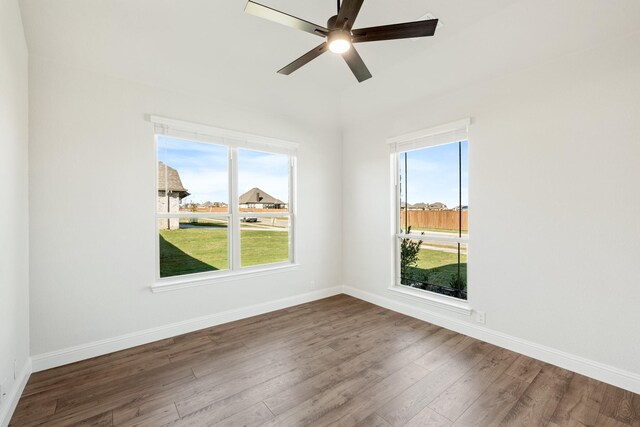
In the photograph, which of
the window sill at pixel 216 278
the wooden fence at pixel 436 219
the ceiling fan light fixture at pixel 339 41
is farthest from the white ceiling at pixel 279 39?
the window sill at pixel 216 278

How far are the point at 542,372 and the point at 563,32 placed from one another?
9.20ft

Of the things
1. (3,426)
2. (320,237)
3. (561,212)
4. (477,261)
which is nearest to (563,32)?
(561,212)

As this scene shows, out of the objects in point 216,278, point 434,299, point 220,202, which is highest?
point 220,202

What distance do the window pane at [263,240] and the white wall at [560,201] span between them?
230 cm

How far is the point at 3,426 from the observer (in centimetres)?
187

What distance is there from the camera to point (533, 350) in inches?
109

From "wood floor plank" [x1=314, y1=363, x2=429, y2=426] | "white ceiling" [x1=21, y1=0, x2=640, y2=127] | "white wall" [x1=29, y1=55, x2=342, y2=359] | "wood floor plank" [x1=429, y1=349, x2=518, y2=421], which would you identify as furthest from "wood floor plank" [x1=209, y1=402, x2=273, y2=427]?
"white ceiling" [x1=21, y1=0, x2=640, y2=127]

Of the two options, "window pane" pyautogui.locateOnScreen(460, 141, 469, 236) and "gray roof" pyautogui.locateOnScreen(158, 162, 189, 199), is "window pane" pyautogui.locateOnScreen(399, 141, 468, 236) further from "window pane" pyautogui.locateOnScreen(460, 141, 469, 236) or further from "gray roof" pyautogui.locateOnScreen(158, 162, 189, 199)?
"gray roof" pyautogui.locateOnScreen(158, 162, 189, 199)

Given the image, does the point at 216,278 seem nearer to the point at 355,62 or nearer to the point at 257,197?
the point at 257,197

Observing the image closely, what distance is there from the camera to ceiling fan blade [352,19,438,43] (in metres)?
1.90

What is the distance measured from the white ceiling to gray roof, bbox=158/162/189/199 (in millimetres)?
892

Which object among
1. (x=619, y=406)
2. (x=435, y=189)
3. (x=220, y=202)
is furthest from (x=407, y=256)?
(x=220, y=202)

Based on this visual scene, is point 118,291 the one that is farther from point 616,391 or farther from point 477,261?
point 616,391

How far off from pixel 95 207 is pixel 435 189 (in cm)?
375
